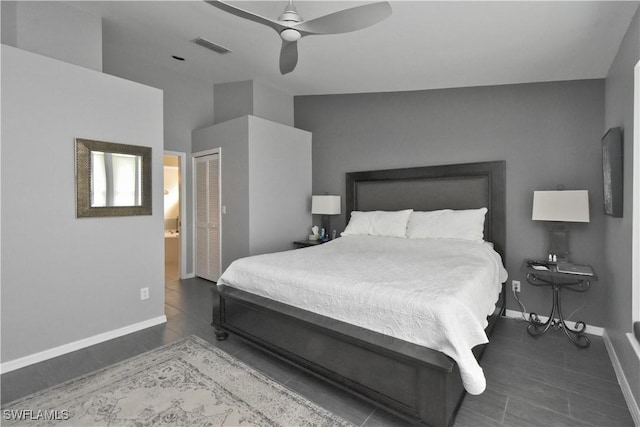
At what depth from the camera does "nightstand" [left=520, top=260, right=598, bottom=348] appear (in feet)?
8.87

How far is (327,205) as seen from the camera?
15.1ft

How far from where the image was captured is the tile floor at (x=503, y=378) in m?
1.85

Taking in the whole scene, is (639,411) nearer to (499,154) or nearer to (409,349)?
(409,349)

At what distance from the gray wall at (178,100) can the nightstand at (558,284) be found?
4.74 meters

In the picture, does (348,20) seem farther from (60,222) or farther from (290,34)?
(60,222)

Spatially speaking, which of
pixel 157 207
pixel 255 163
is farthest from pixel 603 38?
pixel 157 207

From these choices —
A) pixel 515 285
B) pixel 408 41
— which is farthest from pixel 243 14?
pixel 515 285

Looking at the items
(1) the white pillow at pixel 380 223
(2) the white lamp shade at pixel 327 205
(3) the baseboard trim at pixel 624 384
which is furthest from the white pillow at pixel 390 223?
(3) the baseboard trim at pixel 624 384

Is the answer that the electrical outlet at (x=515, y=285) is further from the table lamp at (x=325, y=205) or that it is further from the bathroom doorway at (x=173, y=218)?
the bathroom doorway at (x=173, y=218)

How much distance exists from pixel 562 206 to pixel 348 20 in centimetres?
256

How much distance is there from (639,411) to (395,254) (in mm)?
1818

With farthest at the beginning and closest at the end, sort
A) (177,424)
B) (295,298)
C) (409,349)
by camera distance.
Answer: (295,298) < (177,424) < (409,349)

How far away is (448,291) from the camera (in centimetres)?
183

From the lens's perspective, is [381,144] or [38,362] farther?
[381,144]
